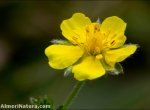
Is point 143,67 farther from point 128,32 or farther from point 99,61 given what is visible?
point 99,61

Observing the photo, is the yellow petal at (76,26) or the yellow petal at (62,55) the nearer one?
the yellow petal at (62,55)

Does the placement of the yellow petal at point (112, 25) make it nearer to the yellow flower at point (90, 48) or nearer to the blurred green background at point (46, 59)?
the yellow flower at point (90, 48)

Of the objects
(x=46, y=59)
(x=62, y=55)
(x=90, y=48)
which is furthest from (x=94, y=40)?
(x=46, y=59)

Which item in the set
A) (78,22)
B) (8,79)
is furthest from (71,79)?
(78,22)

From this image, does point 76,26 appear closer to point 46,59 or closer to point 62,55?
point 62,55

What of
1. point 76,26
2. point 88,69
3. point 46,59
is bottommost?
point 46,59

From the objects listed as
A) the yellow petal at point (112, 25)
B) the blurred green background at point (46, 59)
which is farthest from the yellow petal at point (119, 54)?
the blurred green background at point (46, 59)

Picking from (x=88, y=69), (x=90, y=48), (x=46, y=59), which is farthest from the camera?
(x=46, y=59)
